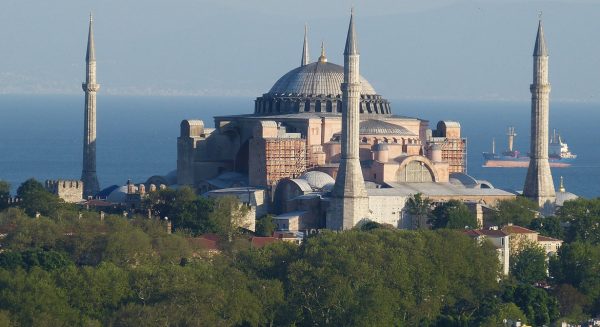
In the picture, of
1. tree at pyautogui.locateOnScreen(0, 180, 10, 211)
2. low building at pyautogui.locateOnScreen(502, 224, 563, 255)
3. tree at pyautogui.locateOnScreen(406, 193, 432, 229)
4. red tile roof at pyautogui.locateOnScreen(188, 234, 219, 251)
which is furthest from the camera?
tree at pyautogui.locateOnScreen(0, 180, 10, 211)

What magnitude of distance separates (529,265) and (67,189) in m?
A: 23.1

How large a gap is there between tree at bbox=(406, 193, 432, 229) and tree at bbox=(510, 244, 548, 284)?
→ 309 inches

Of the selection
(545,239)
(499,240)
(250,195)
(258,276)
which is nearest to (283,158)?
(250,195)

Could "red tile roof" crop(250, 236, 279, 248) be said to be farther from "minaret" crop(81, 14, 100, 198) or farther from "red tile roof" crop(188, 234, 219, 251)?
"minaret" crop(81, 14, 100, 198)

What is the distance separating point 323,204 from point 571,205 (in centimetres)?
904

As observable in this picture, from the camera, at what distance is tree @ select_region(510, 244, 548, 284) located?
81.1 m

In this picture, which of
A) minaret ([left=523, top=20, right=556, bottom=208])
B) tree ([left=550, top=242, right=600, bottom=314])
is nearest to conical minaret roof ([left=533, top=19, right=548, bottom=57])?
minaret ([left=523, top=20, right=556, bottom=208])

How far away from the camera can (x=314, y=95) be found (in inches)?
3962

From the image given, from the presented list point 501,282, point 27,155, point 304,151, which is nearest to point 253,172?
point 304,151

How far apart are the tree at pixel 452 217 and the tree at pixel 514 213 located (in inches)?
51.9

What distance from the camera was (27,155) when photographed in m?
168

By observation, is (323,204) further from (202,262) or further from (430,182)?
(202,262)

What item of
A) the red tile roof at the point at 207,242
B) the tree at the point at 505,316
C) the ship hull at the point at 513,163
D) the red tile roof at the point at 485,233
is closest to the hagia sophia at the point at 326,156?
the red tile roof at the point at 485,233

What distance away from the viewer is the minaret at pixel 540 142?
96438mm
